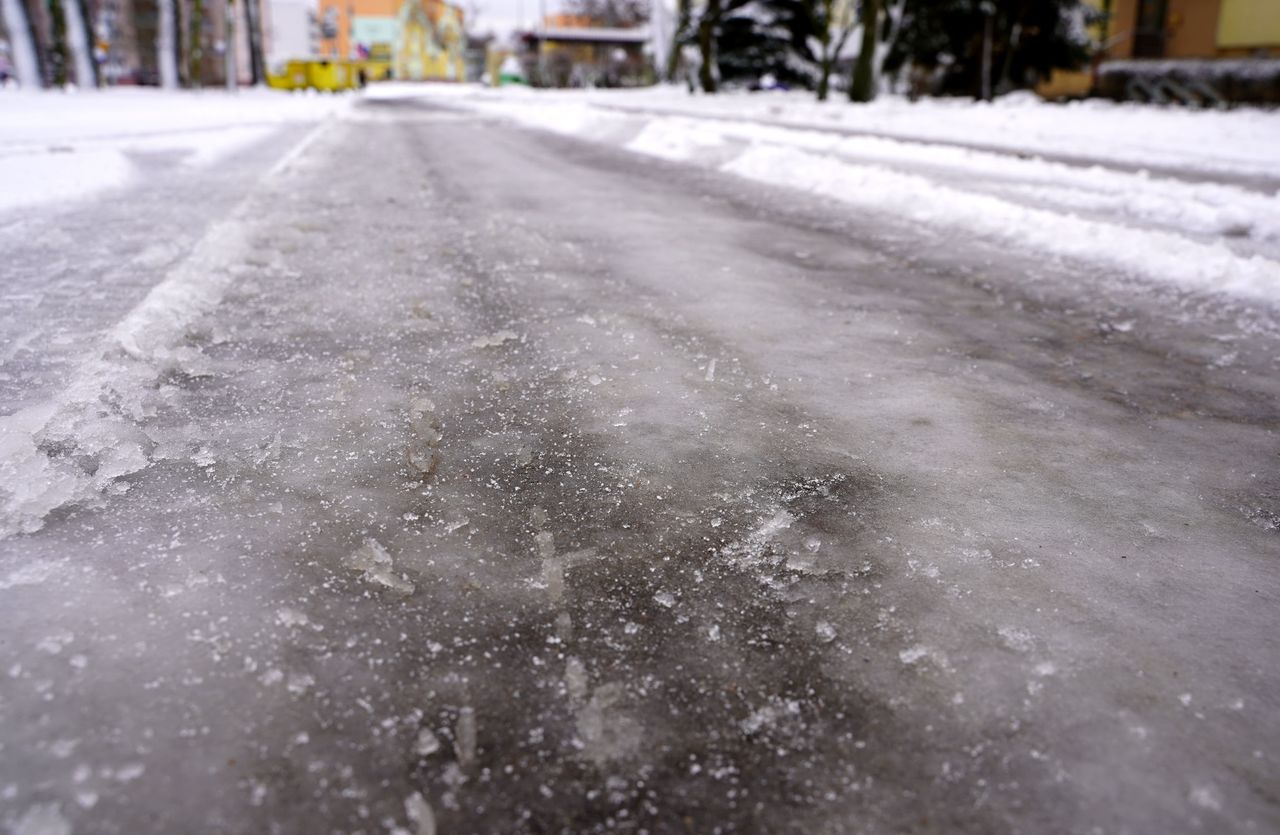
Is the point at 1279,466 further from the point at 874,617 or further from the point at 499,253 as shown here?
the point at 499,253

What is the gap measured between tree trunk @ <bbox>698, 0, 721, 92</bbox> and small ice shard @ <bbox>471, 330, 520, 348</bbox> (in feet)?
92.1

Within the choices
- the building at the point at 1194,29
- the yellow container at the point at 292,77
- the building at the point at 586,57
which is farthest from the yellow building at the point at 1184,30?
the yellow container at the point at 292,77

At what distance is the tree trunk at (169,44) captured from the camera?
24.9m

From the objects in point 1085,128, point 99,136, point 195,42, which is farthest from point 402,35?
point 1085,128

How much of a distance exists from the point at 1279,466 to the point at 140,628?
3.15 m

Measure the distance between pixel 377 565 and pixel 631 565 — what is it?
60cm

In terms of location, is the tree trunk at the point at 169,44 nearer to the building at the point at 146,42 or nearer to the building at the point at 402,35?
the building at the point at 146,42

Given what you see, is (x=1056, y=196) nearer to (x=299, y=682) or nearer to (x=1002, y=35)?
(x=299, y=682)

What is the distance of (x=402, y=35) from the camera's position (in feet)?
245

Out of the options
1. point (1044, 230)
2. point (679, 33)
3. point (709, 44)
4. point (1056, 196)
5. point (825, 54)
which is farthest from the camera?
point (679, 33)

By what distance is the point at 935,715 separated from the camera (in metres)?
1.56

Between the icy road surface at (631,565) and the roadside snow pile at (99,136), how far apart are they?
4530 mm

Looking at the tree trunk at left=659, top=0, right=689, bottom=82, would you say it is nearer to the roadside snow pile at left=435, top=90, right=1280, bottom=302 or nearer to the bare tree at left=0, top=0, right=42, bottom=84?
the roadside snow pile at left=435, top=90, right=1280, bottom=302

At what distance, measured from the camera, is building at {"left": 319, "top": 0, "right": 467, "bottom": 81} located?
75.4m
